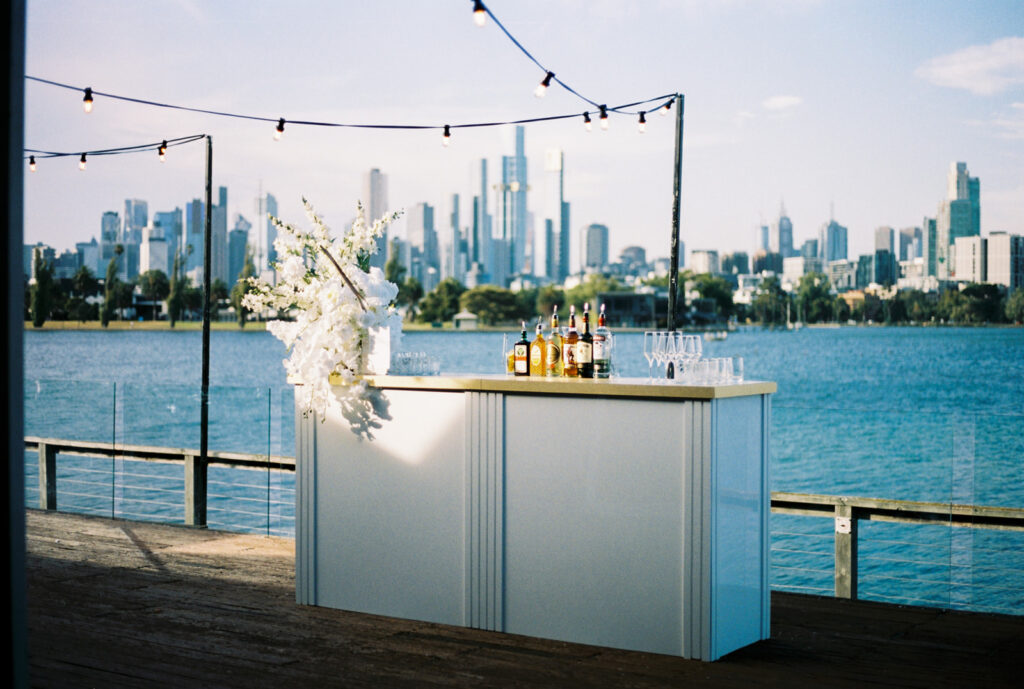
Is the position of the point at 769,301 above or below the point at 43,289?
above

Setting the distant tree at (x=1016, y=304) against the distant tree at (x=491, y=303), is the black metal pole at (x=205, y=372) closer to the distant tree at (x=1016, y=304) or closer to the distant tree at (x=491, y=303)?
the distant tree at (x=1016, y=304)

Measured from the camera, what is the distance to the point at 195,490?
7.38 metres

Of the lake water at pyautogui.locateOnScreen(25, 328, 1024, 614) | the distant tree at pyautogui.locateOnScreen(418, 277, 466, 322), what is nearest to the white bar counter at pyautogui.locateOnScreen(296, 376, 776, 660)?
the lake water at pyautogui.locateOnScreen(25, 328, 1024, 614)

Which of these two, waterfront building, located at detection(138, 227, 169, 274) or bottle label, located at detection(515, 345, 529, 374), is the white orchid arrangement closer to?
bottle label, located at detection(515, 345, 529, 374)

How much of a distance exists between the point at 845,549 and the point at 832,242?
146ft

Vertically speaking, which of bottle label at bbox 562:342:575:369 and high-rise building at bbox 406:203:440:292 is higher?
high-rise building at bbox 406:203:440:292

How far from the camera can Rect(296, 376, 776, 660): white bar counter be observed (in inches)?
156

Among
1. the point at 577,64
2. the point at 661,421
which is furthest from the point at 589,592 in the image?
the point at 577,64

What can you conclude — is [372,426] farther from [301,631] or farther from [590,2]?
[590,2]

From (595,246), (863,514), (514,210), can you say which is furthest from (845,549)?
(514,210)

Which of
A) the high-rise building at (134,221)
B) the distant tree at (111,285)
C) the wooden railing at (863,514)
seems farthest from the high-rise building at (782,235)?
the wooden railing at (863,514)

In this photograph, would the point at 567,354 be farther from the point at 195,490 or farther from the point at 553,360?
the point at 195,490

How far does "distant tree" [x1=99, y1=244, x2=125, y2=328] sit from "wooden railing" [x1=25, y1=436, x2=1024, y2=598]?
11.7m

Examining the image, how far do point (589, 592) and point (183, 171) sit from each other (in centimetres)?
5282
